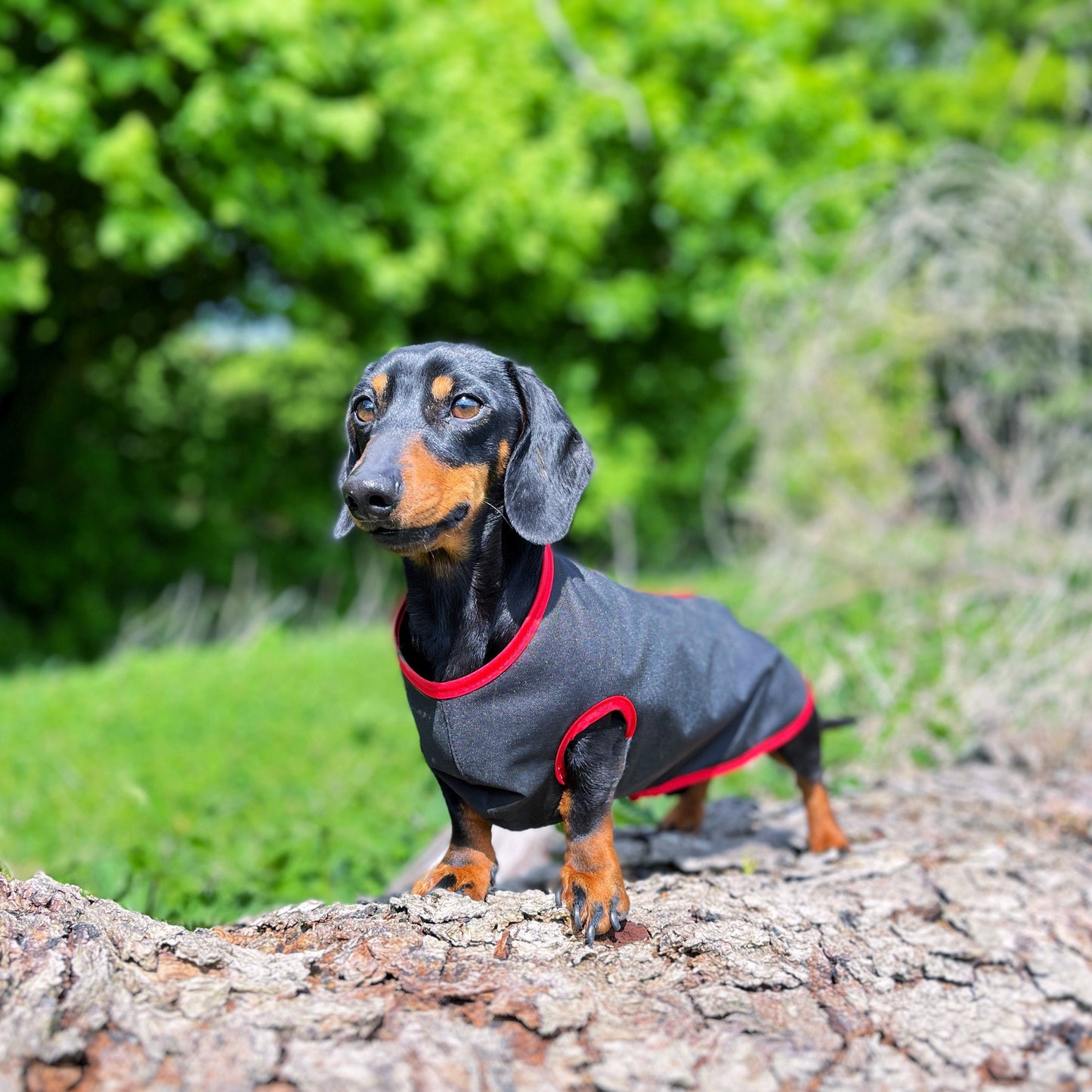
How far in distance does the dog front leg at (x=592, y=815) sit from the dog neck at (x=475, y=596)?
0.30 meters

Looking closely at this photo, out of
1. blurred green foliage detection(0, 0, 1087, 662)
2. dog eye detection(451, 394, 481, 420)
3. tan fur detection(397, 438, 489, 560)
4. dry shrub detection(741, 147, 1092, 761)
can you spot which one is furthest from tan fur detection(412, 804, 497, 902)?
blurred green foliage detection(0, 0, 1087, 662)

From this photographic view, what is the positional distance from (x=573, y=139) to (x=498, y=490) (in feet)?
32.4

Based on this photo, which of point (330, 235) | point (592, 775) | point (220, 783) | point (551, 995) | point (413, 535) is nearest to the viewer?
point (551, 995)

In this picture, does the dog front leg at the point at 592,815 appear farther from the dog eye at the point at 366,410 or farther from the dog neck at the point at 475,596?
the dog eye at the point at 366,410

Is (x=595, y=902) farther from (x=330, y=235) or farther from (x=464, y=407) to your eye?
(x=330, y=235)

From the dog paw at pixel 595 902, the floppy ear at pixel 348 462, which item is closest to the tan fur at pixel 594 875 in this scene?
the dog paw at pixel 595 902

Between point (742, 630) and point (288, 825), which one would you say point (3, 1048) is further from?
point (288, 825)

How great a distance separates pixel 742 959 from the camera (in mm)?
2221

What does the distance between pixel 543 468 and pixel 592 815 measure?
0.77 m

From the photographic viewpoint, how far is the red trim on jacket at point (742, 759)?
2.97 metres

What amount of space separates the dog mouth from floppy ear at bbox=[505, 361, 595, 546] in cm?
16

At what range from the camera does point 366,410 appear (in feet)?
7.99

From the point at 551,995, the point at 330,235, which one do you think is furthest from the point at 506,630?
the point at 330,235

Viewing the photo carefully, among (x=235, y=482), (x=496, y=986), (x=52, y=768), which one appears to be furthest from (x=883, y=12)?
(x=496, y=986)
